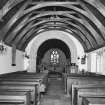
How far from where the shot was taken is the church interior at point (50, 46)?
22.6 feet

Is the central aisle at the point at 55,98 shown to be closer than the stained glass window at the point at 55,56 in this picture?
Yes

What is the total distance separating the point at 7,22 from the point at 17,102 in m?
7.90

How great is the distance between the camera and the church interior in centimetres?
688

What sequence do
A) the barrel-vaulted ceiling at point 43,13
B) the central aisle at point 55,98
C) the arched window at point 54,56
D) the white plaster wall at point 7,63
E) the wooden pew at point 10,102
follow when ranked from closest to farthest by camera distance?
the wooden pew at point 10,102 → the central aisle at point 55,98 → the barrel-vaulted ceiling at point 43,13 → the white plaster wall at point 7,63 → the arched window at point 54,56

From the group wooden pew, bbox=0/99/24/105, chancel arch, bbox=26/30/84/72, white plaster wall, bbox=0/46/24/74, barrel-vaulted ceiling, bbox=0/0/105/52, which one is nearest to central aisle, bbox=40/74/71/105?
white plaster wall, bbox=0/46/24/74

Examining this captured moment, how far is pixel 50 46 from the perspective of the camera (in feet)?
93.8

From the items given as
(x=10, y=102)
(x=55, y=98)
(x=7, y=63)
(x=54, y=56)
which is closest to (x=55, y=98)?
(x=55, y=98)

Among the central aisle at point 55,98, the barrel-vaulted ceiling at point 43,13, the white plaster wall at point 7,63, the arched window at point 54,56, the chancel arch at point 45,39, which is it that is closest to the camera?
the central aisle at point 55,98

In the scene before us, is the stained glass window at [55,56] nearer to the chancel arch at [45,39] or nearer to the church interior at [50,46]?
the church interior at [50,46]

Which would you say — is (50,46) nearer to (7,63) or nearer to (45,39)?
(45,39)

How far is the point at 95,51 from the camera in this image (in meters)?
16.2

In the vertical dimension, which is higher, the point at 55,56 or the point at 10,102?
the point at 55,56

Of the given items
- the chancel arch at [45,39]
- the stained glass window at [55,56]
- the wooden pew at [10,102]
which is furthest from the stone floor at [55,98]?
the stained glass window at [55,56]

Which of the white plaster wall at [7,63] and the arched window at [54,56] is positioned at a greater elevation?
the arched window at [54,56]
